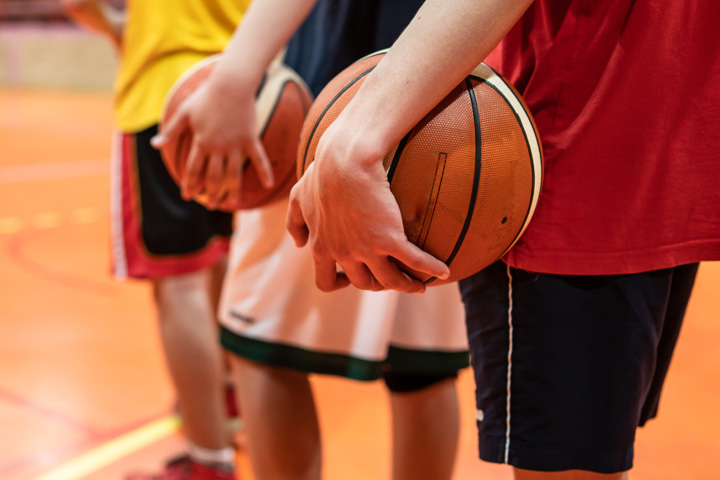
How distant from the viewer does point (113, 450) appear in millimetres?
1983

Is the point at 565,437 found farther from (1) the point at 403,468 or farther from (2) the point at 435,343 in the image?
(1) the point at 403,468

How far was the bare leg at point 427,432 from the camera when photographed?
1458 mm

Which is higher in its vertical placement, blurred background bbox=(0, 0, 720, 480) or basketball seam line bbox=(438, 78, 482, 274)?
basketball seam line bbox=(438, 78, 482, 274)

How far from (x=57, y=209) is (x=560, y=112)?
4534 mm

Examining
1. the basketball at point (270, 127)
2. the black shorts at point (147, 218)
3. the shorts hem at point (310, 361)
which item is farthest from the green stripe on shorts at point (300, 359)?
the black shorts at point (147, 218)

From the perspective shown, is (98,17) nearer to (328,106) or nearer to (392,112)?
(328,106)

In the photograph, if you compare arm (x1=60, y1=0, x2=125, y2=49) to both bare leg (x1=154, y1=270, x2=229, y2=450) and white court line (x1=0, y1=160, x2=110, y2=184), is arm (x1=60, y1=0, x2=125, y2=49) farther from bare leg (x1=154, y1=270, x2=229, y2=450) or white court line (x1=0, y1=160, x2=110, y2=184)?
white court line (x1=0, y1=160, x2=110, y2=184)

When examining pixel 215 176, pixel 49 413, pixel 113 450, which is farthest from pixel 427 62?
pixel 49 413

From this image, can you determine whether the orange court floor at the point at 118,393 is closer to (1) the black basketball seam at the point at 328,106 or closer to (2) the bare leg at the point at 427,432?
(2) the bare leg at the point at 427,432

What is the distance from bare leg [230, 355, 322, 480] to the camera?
4.42 ft

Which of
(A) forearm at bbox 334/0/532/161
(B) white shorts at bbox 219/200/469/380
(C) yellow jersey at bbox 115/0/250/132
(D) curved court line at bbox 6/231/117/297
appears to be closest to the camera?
(A) forearm at bbox 334/0/532/161

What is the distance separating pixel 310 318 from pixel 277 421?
20cm

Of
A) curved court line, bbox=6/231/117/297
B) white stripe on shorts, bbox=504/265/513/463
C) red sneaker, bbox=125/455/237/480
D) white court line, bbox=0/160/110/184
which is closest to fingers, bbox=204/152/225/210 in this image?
white stripe on shorts, bbox=504/265/513/463

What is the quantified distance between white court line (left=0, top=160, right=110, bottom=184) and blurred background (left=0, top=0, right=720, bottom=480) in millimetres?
1077
